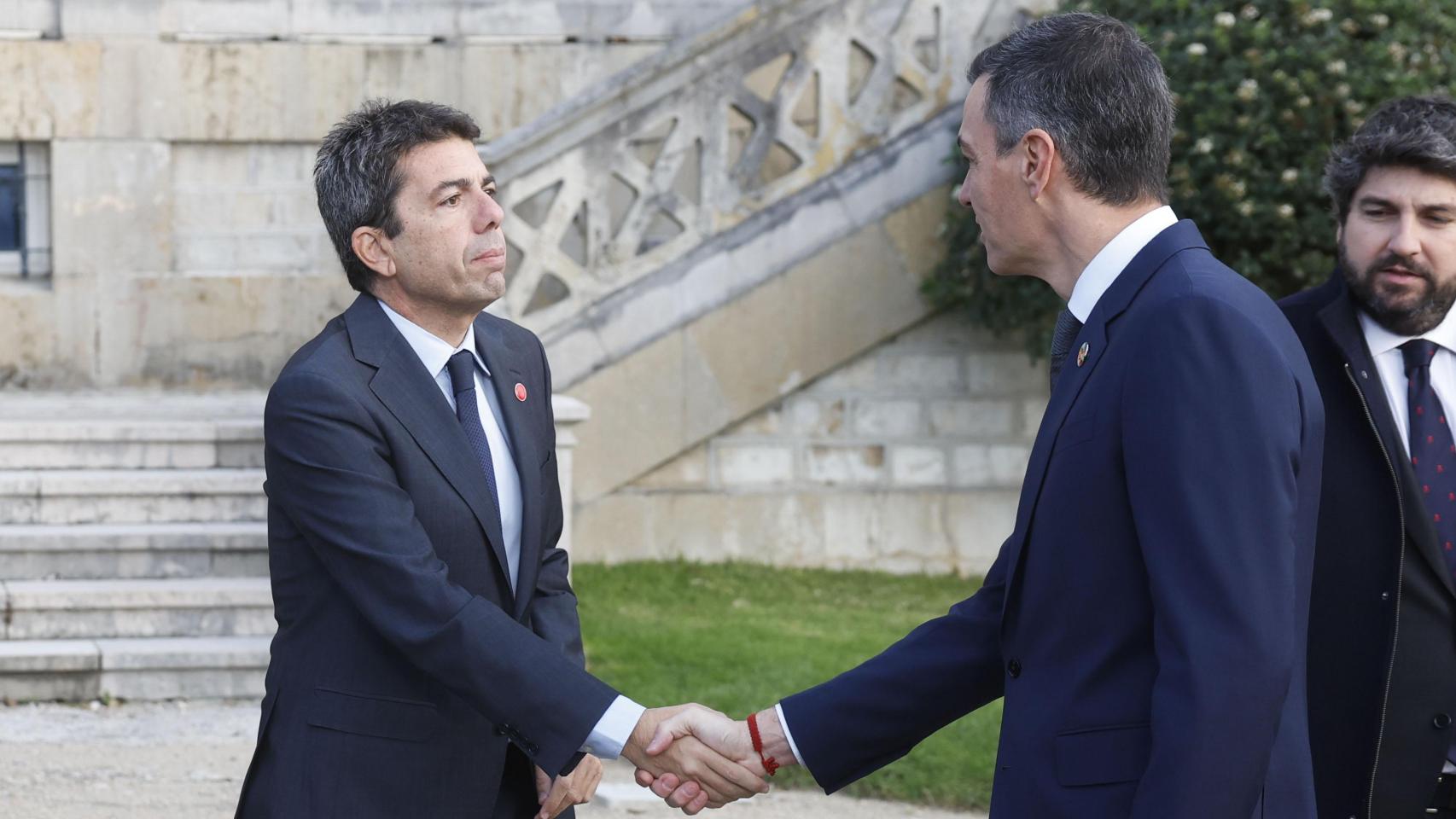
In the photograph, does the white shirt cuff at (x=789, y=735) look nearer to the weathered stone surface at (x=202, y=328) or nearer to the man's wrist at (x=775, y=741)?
the man's wrist at (x=775, y=741)

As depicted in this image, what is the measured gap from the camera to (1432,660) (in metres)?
3.22

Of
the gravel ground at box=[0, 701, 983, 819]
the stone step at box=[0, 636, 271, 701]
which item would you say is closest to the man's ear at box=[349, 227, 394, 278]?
the gravel ground at box=[0, 701, 983, 819]

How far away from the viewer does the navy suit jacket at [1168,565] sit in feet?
7.18

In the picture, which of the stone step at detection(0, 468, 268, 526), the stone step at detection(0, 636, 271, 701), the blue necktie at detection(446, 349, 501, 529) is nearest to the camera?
the blue necktie at detection(446, 349, 501, 529)

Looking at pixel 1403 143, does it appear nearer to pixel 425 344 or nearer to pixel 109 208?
pixel 425 344

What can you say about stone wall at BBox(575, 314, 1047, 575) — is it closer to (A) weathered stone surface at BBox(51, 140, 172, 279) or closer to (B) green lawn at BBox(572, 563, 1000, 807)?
(B) green lawn at BBox(572, 563, 1000, 807)

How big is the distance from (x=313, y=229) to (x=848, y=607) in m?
4.37

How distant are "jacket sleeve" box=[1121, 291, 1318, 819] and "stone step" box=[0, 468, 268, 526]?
557cm

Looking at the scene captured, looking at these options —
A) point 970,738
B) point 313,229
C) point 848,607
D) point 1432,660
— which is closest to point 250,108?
point 313,229

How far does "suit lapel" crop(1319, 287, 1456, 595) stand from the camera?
127 inches

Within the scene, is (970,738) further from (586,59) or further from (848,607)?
(586,59)

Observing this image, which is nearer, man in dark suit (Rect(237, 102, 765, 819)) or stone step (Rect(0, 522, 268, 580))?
man in dark suit (Rect(237, 102, 765, 819))

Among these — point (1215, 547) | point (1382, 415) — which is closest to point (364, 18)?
point (1382, 415)

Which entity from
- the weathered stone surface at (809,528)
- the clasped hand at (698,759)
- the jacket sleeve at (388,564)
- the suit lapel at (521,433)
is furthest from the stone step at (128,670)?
the jacket sleeve at (388,564)
